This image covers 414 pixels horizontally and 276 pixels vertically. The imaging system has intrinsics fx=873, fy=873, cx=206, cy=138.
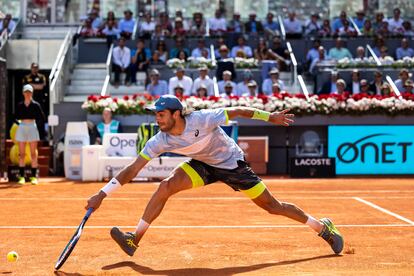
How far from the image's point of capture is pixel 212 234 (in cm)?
990

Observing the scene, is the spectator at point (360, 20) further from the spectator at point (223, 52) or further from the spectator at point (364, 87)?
the spectator at point (364, 87)

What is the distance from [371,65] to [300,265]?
1617cm

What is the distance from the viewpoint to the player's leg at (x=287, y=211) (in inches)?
329

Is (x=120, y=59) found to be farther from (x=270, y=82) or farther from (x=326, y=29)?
(x=326, y=29)

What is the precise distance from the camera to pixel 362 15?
2853 centimetres

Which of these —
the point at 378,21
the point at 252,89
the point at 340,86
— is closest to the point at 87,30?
the point at 252,89

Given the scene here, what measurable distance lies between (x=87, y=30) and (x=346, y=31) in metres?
7.96

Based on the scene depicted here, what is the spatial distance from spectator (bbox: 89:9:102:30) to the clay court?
41.2 ft

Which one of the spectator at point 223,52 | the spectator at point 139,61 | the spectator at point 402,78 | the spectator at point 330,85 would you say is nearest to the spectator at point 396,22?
the spectator at point 402,78

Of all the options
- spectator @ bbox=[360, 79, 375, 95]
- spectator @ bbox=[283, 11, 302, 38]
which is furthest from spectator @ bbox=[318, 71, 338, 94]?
spectator @ bbox=[283, 11, 302, 38]

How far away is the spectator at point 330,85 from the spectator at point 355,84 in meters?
0.47

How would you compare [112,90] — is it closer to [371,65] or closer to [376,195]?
[371,65]

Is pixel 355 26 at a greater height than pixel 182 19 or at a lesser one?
lesser

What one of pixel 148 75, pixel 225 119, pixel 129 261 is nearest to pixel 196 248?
pixel 129 261
